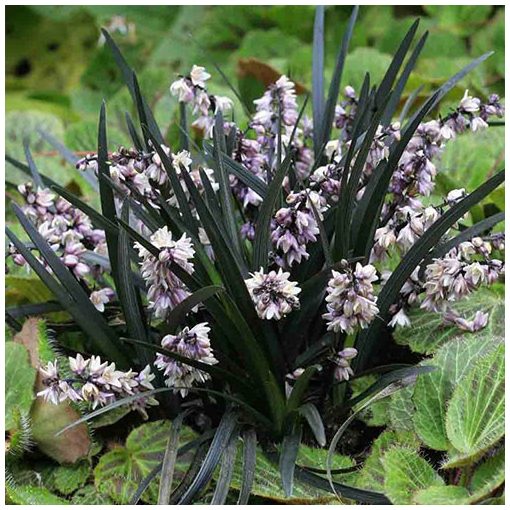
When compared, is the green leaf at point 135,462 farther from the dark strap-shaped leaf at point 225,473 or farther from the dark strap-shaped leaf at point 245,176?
the dark strap-shaped leaf at point 245,176

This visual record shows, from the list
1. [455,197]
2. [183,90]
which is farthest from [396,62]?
[183,90]

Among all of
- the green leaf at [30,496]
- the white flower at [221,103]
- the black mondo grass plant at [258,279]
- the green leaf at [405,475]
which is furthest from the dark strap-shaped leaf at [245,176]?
the green leaf at [30,496]

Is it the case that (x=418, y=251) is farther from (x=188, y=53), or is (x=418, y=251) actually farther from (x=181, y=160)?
(x=188, y=53)

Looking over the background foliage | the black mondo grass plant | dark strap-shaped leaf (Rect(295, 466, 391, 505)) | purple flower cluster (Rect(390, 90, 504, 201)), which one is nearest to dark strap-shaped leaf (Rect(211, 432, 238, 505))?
the black mondo grass plant

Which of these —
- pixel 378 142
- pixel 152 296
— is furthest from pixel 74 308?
pixel 378 142

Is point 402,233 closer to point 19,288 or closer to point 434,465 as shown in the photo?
point 434,465

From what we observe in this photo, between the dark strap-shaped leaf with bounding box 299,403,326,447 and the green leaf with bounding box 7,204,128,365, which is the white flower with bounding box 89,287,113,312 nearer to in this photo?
the green leaf with bounding box 7,204,128,365
